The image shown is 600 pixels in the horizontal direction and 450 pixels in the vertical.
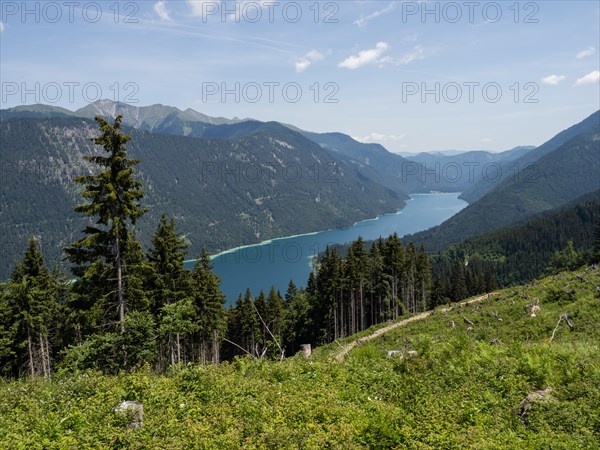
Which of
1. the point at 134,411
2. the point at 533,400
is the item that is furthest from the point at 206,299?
the point at 533,400

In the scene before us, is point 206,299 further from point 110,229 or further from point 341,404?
point 341,404

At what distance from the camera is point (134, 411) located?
9.80 m

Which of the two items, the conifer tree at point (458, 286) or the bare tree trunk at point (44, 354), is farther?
the conifer tree at point (458, 286)

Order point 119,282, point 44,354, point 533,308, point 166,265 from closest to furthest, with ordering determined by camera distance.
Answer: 1. point 119,282
2. point 533,308
3. point 166,265
4. point 44,354

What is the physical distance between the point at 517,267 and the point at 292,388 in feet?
652

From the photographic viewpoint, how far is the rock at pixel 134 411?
31.3ft

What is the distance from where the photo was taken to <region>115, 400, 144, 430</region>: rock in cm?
955

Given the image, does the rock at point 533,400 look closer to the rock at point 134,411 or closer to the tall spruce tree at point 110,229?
the rock at point 134,411

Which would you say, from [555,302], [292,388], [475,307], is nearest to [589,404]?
[292,388]

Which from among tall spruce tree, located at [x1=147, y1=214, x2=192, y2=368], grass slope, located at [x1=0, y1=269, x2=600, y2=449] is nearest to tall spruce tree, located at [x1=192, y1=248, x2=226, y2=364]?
tall spruce tree, located at [x1=147, y1=214, x2=192, y2=368]

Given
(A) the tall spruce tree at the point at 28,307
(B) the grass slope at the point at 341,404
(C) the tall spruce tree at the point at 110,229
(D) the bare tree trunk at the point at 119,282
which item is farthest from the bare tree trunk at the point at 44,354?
(B) the grass slope at the point at 341,404

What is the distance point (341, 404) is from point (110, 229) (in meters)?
16.2

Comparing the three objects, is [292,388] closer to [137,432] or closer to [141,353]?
[137,432]

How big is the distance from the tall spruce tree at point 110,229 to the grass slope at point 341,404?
7652 millimetres
